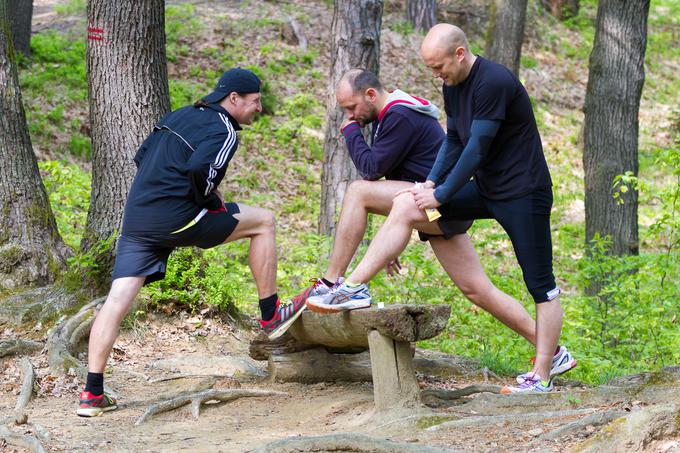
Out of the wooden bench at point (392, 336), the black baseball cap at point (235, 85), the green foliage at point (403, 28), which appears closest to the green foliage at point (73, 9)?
the green foliage at point (403, 28)

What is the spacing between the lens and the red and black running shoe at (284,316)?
18.2 ft

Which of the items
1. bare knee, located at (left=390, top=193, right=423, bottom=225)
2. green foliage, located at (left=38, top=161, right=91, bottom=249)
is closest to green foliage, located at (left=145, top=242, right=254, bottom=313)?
green foliage, located at (left=38, top=161, right=91, bottom=249)

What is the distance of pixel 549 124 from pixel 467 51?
14.3 m

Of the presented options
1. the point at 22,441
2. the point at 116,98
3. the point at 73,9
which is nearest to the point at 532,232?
the point at 22,441

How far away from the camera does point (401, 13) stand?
70.6ft

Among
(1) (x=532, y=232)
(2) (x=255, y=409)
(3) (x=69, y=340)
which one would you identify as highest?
(1) (x=532, y=232)

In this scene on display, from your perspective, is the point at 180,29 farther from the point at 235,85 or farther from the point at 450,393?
the point at 450,393

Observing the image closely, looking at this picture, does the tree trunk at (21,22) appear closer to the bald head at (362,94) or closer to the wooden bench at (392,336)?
the bald head at (362,94)

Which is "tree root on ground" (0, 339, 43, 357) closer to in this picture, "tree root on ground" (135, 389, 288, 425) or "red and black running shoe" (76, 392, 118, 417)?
"red and black running shoe" (76, 392, 118, 417)

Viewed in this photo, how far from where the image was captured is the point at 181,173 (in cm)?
539

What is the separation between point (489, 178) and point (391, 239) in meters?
0.75

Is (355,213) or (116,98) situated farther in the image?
(116,98)

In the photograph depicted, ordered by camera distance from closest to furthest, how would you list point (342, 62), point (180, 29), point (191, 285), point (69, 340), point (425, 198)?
point (425, 198) < point (69, 340) < point (191, 285) < point (342, 62) < point (180, 29)

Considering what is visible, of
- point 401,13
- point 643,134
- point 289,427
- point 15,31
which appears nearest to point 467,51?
point 289,427
